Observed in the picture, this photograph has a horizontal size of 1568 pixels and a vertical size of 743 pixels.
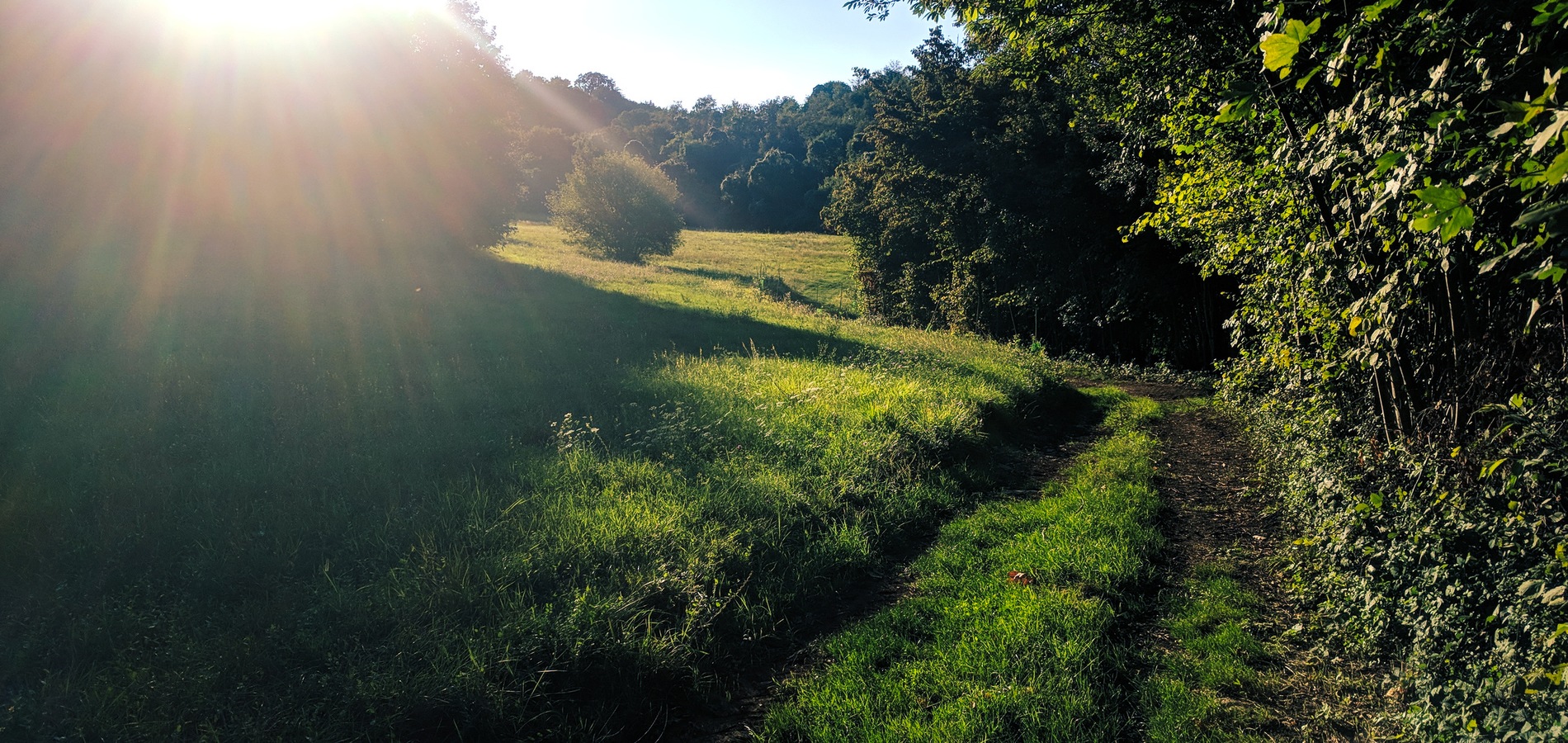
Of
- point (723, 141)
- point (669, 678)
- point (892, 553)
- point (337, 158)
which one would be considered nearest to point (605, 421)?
point (892, 553)

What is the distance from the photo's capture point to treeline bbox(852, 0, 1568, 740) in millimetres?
2793

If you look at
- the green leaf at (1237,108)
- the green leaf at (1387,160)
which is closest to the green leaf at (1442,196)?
the green leaf at (1387,160)

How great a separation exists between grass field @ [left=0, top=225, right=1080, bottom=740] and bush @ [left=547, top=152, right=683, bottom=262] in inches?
1295

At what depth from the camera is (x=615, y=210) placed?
45.8 m

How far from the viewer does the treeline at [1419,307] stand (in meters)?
2.79

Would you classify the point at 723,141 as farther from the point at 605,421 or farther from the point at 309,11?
the point at 605,421

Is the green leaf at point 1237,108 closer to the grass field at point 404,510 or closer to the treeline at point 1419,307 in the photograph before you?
the treeline at point 1419,307

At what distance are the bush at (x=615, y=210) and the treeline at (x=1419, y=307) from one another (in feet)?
133

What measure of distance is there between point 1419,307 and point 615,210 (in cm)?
4469

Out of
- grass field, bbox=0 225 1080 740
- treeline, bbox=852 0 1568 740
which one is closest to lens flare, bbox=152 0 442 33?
grass field, bbox=0 225 1080 740

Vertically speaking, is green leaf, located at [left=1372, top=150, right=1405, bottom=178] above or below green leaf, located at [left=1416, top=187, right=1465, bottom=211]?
above

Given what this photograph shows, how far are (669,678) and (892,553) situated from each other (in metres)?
2.75

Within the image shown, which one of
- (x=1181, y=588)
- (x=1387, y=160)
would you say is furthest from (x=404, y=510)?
(x=1387, y=160)

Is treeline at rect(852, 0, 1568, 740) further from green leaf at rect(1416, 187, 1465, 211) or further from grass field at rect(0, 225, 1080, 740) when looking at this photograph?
grass field at rect(0, 225, 1080, 740)
